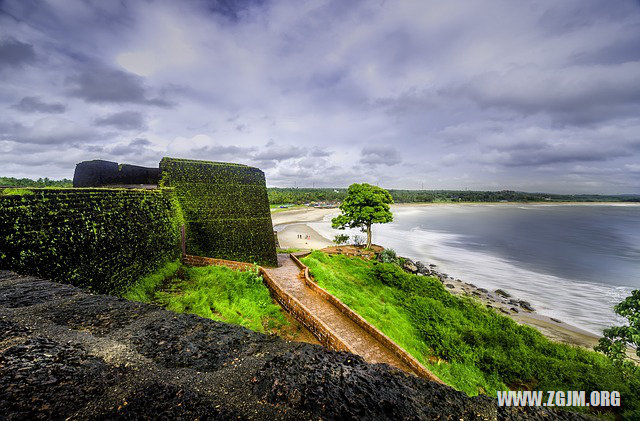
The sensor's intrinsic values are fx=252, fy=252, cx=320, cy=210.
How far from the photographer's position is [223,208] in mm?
12438

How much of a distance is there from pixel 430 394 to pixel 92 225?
789 cm

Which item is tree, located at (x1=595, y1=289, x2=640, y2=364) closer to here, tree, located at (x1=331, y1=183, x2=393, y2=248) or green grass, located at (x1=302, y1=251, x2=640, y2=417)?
green grass, located at (x1=302, y1=251, x2=640, y2=417)

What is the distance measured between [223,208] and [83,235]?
21.6ft

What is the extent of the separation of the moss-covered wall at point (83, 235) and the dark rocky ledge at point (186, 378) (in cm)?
333

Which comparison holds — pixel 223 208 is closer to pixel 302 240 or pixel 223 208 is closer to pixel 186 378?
pixel 186 378

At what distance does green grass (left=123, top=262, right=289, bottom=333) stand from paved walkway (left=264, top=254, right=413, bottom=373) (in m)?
1.25

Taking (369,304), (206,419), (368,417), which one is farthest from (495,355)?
(206,419)

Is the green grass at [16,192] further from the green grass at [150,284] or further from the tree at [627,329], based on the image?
the tree at [627,329]

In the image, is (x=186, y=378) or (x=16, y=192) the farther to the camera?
(x=16, y=192)

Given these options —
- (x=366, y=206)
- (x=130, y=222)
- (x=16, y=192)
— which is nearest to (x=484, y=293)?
(x=366, y=206)

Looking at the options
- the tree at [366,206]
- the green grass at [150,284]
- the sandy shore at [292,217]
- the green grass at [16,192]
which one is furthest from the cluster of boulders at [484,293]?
the sandy shore at [292,217]

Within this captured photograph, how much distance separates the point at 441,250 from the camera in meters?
31.6

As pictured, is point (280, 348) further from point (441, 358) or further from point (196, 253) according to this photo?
point (196, 253)

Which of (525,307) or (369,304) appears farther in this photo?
(525,307)
